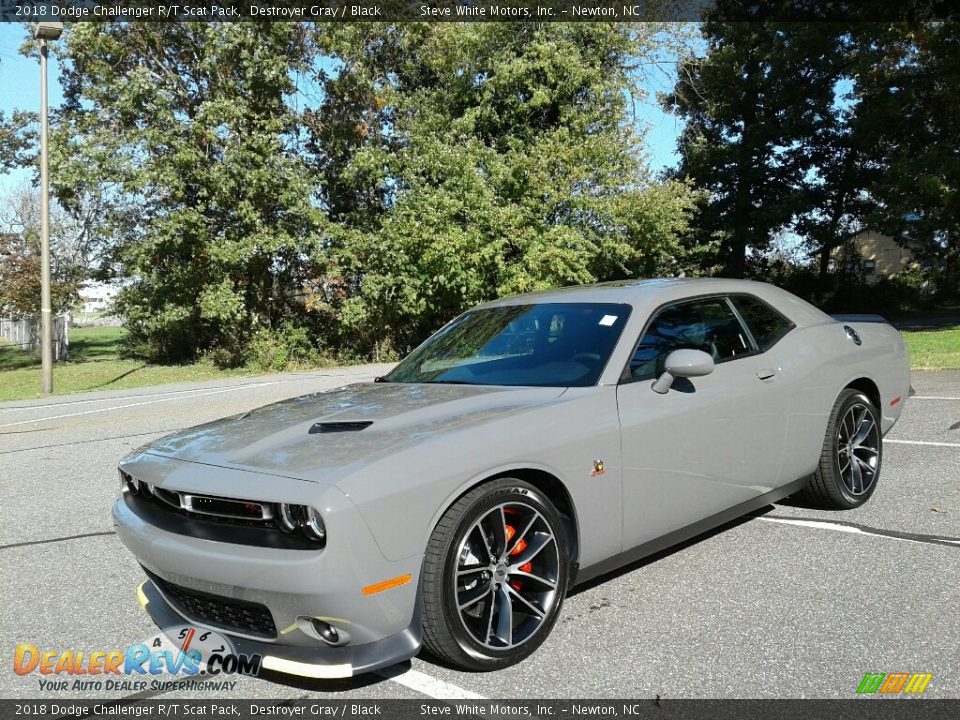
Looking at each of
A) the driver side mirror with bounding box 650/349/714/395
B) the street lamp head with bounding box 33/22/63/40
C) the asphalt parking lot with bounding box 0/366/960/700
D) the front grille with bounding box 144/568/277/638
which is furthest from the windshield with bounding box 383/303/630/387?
the street lamp head with bounding box 33/22/63/40

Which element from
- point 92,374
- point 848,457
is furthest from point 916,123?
point 848,457

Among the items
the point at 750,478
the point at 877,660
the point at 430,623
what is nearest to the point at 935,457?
the point at 750,478

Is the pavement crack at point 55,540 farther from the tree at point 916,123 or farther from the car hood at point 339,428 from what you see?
the tree at point 916,123

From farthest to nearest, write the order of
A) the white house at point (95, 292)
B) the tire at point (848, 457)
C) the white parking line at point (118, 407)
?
the white house at point (95, 292)
the white parking line at point (118, 407)
the tire at point (848, 457)

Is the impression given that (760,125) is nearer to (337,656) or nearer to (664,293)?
(664,293)

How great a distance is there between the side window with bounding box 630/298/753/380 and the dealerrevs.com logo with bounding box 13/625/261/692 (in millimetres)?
2125

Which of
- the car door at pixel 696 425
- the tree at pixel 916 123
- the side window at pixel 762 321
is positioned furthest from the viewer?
the tree at pixel 916 123

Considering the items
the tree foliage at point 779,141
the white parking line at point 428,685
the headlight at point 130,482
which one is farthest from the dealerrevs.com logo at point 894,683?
the tree foliage at point 779,141

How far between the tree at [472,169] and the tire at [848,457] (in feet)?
52.0

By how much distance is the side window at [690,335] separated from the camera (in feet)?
13.4

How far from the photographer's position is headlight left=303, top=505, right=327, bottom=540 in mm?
2822

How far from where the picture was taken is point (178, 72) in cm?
2238

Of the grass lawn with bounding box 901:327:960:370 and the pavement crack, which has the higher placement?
the grass lawn with bounding box 901:327:960:370

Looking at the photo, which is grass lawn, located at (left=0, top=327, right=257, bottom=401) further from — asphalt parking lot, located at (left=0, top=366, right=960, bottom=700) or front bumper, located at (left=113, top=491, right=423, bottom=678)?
front bumper, located at (left=113, top=491, right=423, bottom=678)
